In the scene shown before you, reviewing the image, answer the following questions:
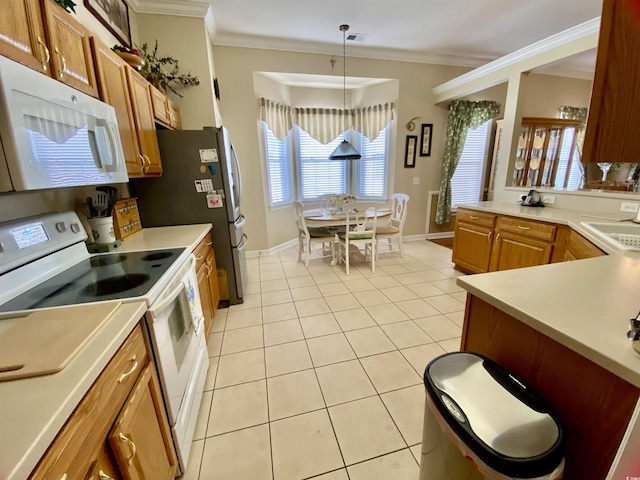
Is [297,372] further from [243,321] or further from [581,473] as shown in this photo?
[581,473]

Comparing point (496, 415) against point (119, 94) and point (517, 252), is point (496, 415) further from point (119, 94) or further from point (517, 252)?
point (119, 94)

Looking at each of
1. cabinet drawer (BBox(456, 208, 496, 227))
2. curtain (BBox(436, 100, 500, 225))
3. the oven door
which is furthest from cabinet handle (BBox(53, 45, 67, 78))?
curtain (BBox(436, 100, 500, 225))

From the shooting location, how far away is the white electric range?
39.9 inches

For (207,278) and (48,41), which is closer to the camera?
(48,41)

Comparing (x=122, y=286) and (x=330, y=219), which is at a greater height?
(x=122, y=286)

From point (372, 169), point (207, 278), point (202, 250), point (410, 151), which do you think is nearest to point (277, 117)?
point (372, 169)

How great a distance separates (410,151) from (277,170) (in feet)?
7.40

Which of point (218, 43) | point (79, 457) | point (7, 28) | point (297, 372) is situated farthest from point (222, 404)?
point (218, 43)

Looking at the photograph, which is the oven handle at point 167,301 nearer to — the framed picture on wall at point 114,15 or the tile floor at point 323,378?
the tile floor at point 323,378

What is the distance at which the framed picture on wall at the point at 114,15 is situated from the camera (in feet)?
6.46

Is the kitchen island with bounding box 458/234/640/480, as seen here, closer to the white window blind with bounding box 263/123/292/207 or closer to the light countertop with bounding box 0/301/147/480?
the light countertop with bounding box 0/301/147/480

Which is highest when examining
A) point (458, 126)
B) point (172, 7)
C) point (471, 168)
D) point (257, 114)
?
point (172, 7)

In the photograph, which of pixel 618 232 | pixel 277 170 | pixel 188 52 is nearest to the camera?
pixel 618 232

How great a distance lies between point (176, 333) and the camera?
1271mm
